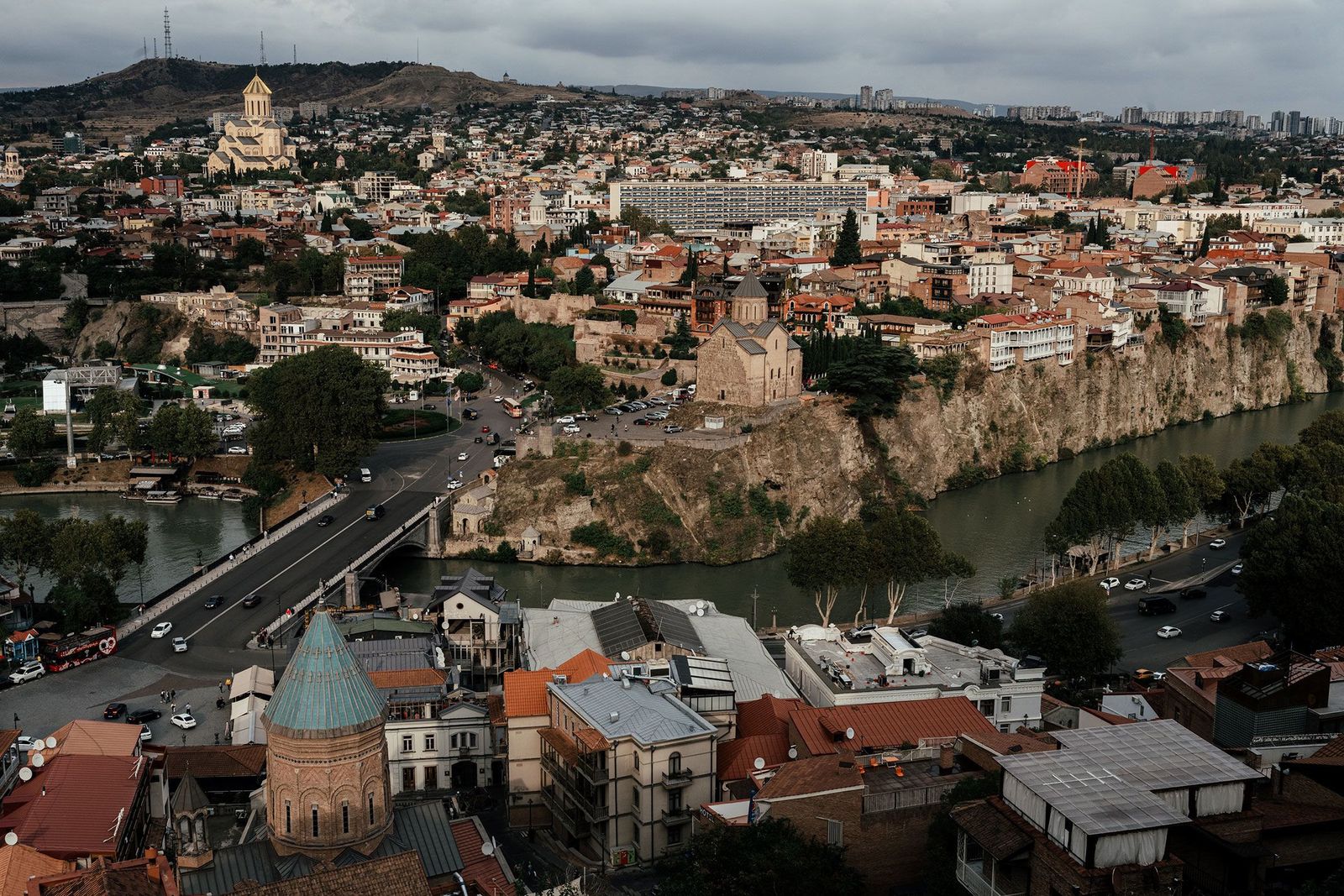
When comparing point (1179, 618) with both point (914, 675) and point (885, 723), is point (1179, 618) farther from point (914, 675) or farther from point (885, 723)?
point (885, 723)

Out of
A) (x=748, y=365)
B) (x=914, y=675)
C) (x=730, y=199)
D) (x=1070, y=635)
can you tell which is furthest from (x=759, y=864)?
(x=730, y=199)

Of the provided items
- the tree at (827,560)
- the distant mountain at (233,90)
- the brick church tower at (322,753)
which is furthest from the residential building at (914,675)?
the distant mountain at (233,90)

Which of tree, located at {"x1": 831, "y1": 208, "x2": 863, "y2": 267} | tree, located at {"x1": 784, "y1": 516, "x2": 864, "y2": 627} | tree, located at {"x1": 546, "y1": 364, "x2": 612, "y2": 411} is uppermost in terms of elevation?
tree, located at {"x1": 831, "y1": 208, "x2": 863, "y2": 267}

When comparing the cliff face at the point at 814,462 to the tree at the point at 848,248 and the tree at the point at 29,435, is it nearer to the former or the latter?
the tree at the point at 848,248

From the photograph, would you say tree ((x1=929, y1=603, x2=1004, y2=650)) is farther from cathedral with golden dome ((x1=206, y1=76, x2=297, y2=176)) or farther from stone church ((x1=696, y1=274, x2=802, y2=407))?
cathedral with golden dome ((x1=206, y1=76, x2=297, y2=176))

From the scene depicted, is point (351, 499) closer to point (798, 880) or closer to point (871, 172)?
point (798, 880)

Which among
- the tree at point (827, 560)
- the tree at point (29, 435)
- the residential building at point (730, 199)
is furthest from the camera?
the residential building at point (730, 199)

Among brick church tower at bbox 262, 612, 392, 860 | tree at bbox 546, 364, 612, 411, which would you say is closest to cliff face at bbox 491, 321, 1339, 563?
tree at bbox 546, 364, 612, 411
